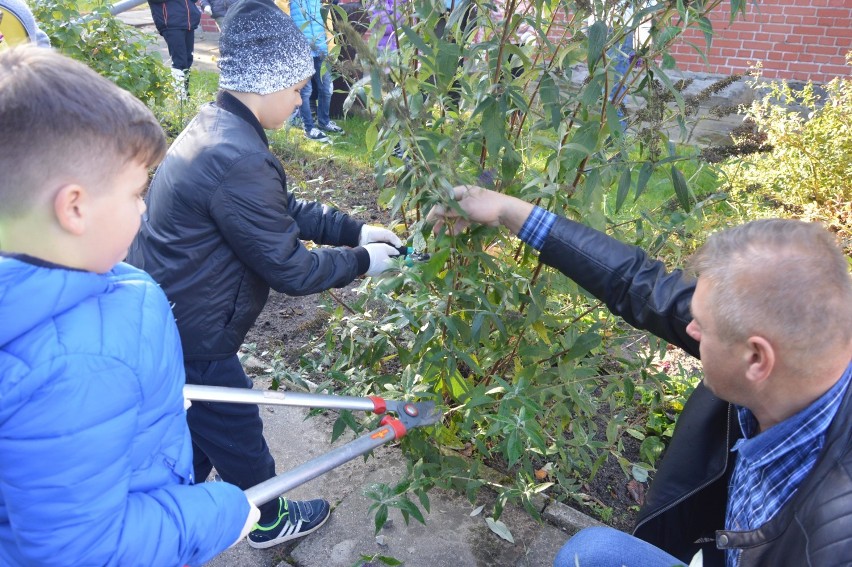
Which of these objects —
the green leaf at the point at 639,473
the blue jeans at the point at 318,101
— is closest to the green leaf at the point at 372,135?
the green leaf at the point at 639,473

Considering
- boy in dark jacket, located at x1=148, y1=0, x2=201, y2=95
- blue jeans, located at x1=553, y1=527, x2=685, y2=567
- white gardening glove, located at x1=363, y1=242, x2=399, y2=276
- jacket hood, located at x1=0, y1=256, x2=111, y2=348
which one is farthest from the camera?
boy in dark jacket, located at x1=148, y1=0, x2=201, y2=95

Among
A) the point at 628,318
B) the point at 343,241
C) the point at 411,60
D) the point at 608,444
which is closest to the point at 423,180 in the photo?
the point at 411,60

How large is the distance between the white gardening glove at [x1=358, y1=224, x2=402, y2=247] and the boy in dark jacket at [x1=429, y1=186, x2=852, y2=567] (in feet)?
1.94

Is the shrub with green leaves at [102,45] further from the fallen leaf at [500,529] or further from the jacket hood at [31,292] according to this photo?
the jacket hood at [31,292]

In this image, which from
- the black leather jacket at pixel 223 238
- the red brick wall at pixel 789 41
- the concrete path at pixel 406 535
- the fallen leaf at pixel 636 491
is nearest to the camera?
the black leather jacket at pixel 223 238

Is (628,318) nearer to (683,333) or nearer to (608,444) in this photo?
(683,333)

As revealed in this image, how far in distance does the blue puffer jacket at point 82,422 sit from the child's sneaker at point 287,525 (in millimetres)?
1200

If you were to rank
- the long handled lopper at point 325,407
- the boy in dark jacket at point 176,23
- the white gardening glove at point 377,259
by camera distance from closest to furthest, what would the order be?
1. the long handled lopper at point 325,407
2. the white gardening glove at point 377,259
3. the boy in dark jacket at point 176,23

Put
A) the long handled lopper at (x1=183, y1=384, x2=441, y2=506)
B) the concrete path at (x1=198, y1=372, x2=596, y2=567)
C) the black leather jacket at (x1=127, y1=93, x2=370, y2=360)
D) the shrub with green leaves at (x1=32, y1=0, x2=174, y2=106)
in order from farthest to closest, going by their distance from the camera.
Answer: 1. the shrub with green leaves at (x1=32, y1=0, x2=174, y2=106)
2. the concrete path at (x1=198, y1=372, x2=596, y2=567)
3. the black leather jacket at (x1=127, y1=93, x2=370, y2=360)
4. the long handled lopper at (x1=183, y1=384, x2=441, y2=506)

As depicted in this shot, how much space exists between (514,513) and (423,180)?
150 centimetres

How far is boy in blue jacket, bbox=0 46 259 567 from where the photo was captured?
46.0 inches

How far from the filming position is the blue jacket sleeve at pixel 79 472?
1.17 meters

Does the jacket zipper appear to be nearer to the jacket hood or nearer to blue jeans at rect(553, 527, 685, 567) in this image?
blue jeans at rect(553, 527, 685, 567)

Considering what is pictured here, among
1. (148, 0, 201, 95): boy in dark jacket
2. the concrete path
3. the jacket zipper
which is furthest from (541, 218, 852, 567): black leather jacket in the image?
(148, 0, 201, 95): boy in dark jacket
